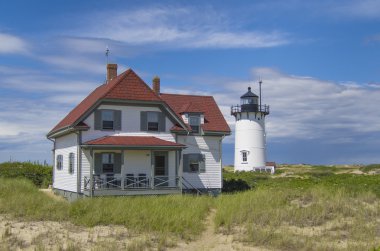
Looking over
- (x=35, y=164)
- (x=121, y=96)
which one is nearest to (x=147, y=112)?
(x=121, y=96)

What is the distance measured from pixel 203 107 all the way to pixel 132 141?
7.54m

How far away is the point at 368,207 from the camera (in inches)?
882

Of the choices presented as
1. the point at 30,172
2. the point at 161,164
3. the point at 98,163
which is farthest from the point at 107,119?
the point at 30,172

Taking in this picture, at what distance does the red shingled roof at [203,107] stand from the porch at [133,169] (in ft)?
11.6

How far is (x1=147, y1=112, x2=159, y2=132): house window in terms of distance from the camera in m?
28.2

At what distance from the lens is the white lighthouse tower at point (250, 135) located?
5234 cm

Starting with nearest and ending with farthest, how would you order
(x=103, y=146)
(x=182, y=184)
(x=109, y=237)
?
(x=109, y=237) < (x=103, y=146) < (x=182, y=184)

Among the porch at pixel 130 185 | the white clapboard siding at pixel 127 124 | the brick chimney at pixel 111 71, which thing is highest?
the brick chimney at pixel 111 71

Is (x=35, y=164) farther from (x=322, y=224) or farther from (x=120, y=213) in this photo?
(x=322, y=224)

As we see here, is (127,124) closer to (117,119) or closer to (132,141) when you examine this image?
(117,119)

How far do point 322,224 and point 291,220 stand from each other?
1.28 m

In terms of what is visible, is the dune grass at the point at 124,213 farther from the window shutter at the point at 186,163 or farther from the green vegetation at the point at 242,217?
the window shutter at the point at 186,163

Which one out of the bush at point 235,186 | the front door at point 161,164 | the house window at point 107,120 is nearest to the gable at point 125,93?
the house window at point 107,120

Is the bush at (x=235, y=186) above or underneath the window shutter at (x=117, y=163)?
underneath
